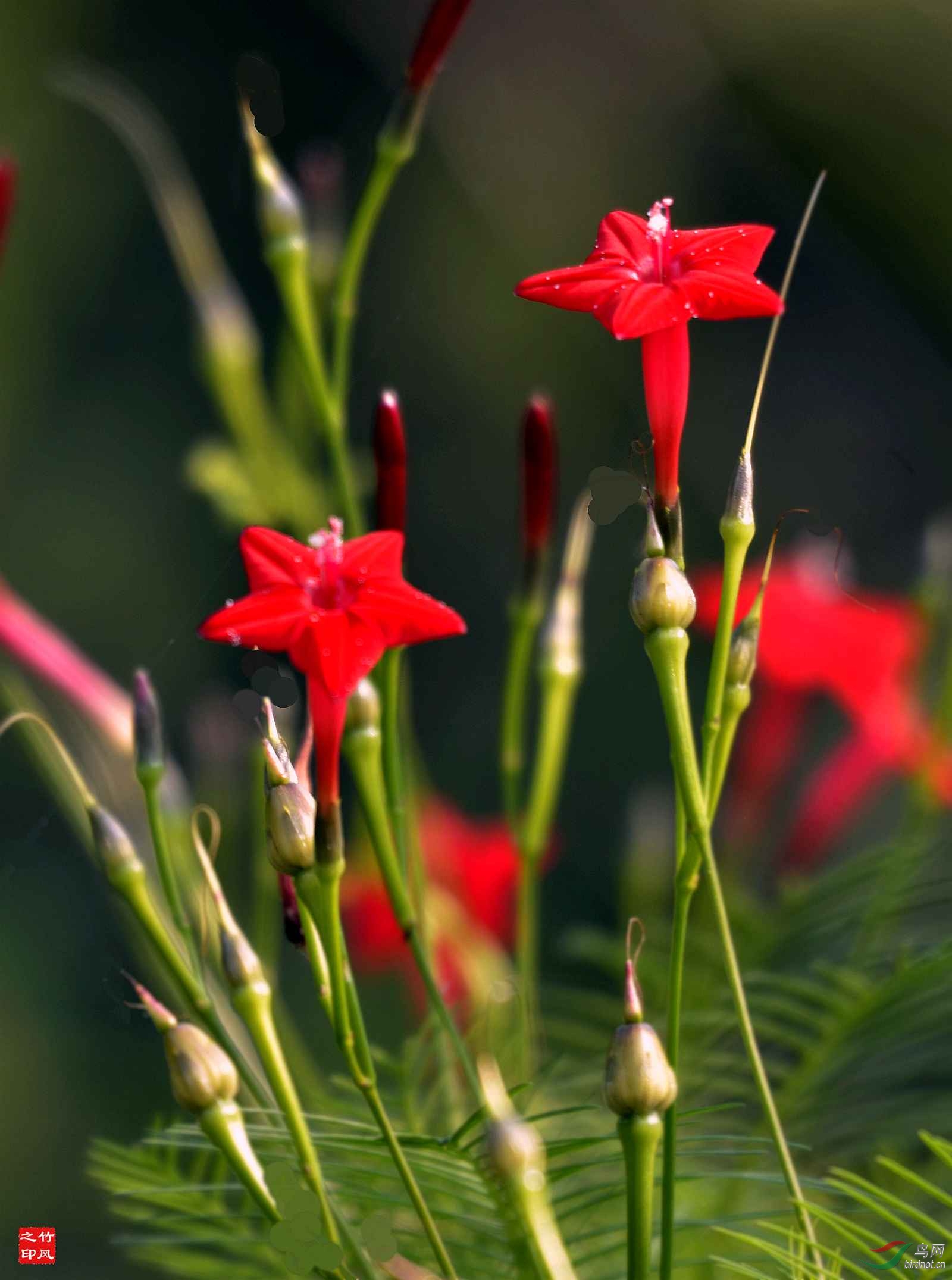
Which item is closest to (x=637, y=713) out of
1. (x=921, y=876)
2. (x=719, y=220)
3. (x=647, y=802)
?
(x=719, y=220)

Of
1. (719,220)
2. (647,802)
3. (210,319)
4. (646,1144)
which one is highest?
(719,220)

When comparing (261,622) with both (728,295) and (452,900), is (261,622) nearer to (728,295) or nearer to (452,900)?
(728,295)

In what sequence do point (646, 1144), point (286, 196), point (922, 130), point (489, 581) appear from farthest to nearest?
point (489, 581) < point (922, 130) < point (286, 196) < point (646, 1144)

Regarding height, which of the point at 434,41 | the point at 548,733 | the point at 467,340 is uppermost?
the point at 467,340

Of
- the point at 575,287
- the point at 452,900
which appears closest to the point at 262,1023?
the point at 575,287

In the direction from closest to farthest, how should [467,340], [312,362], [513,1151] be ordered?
1. [513,1151]
2. [312,362]
3. [467,340]

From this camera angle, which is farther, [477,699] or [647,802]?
[477,699]

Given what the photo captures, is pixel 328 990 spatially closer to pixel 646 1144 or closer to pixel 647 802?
pixel 646 1144

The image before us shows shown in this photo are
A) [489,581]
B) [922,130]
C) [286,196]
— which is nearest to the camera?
[286,196]
